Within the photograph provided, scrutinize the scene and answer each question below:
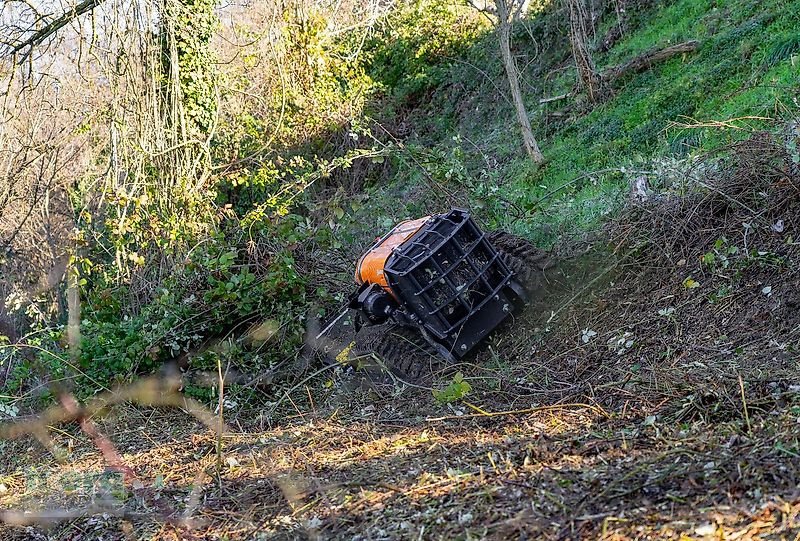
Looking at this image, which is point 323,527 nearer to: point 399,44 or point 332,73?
point 332,73

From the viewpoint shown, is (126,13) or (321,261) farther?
(126,13)

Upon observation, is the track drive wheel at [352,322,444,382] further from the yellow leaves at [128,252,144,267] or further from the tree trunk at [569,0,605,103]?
the tree trunk at [569,0,605,103]

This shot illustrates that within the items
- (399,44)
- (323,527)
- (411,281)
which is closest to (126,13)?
(411,281)

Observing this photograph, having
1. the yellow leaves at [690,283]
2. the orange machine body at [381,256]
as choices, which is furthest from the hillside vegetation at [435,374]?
the orange machine body at [381,256]

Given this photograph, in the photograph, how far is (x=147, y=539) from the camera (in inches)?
146

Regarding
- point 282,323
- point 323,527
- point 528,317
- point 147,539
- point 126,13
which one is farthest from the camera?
point 126,13

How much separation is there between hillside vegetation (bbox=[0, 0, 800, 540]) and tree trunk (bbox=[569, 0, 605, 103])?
0.54 feet

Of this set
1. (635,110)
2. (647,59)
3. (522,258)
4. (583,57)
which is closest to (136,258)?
(522,258)

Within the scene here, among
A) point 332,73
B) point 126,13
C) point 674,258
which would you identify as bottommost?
point 674,258

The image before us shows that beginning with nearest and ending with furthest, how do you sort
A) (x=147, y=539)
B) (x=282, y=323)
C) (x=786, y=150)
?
(x=147, y=539)
(x=786, y=150)
(x=282, y=323)

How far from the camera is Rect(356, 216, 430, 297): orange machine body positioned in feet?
18.8

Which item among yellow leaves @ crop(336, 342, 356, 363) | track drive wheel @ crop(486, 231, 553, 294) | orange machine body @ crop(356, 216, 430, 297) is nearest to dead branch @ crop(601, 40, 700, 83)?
track drive wheel @ crop(486, 231, 553, 294)

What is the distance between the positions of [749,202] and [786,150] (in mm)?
403

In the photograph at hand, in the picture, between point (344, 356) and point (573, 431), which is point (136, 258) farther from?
point (573, 431)
